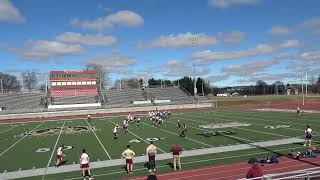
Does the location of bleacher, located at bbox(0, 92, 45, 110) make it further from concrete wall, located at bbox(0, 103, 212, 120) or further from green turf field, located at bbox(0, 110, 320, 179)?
green turf field, located at bbox(0, 110, 320, 179)

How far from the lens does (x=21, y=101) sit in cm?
6856

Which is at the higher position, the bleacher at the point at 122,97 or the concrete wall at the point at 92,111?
the bleacher at the point at 122,97

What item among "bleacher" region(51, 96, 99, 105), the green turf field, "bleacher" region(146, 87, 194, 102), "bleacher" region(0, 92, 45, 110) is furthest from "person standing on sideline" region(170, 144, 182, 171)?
"bleacher" region(146, 87, 194, 102)

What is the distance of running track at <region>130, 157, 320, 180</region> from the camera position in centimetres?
1501

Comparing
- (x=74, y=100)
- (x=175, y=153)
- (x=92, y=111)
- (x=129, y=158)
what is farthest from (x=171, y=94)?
(x=129, y=158)

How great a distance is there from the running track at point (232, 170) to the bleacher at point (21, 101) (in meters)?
55.5

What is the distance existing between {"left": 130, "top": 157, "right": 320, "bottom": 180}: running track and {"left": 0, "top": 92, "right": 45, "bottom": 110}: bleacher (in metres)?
55.5

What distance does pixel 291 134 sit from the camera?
26.0 m

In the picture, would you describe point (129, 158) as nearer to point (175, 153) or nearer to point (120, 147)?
point (175, 153)

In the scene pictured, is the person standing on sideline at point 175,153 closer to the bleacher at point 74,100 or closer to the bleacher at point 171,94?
the bleacher at point 74,100

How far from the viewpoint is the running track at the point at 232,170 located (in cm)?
1501

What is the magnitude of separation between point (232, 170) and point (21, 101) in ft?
197

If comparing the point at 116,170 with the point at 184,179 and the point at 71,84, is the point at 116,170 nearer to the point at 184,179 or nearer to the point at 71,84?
the point at 184,179

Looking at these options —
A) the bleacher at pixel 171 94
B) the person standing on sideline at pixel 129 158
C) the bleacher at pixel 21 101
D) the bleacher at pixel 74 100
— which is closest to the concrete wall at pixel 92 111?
the bleacher at pixel 171 94
